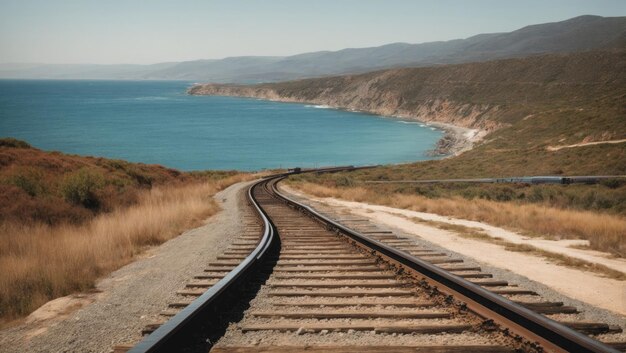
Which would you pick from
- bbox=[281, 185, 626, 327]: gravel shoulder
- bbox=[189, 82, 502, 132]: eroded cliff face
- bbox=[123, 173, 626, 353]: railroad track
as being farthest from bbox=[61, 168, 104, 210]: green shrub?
bbox=[189, 82, 502, 132]: eroded cliff face

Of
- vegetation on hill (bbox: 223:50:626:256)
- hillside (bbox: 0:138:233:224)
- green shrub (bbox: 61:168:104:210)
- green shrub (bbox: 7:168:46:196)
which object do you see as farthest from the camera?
vegetation on hill (bbox: 223:50:626:256)

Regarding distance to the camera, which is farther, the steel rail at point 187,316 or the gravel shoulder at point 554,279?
the gravel shoulder at point 554,279

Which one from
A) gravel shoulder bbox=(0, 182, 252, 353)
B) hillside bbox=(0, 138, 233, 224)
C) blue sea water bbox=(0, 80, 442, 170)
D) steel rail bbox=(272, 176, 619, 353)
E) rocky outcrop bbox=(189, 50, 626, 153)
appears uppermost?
rocky outcrop bbox=(189, 50, 626, 153)

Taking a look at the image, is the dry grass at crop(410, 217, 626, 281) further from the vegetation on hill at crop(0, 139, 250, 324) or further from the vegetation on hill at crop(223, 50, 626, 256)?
the vegetation on hill at crop(0, 139, 250, 324)

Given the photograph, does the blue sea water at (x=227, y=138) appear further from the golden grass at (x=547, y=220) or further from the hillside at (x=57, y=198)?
the golden grass at (x=547, y=220)

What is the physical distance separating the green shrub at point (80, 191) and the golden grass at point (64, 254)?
11.5 feet

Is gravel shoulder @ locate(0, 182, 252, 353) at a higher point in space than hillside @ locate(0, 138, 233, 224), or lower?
higher

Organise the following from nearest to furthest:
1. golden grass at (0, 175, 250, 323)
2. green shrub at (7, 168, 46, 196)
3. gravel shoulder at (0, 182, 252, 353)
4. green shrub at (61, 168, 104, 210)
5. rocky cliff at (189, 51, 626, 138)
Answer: gravel shoulder at (0, 182, 252, 353)
golden grass at (0, 175, 250, 323)
green shrub at (61, 168, 104, 210)
green shrub at (7, 168, 46, 196)
rocky cliff at (189, 51, 626, 138)

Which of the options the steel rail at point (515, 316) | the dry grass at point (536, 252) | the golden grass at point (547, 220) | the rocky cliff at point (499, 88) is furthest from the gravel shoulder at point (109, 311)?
the rocky cliff at point (499, 88)

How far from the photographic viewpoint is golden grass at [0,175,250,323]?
598 centimetres

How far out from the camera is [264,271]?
6.44 metres

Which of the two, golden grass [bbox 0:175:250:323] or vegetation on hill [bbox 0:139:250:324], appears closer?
golden grass [bbox 0:175:250:323]

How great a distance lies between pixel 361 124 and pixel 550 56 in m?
61.3

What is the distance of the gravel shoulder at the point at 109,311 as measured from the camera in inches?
162
